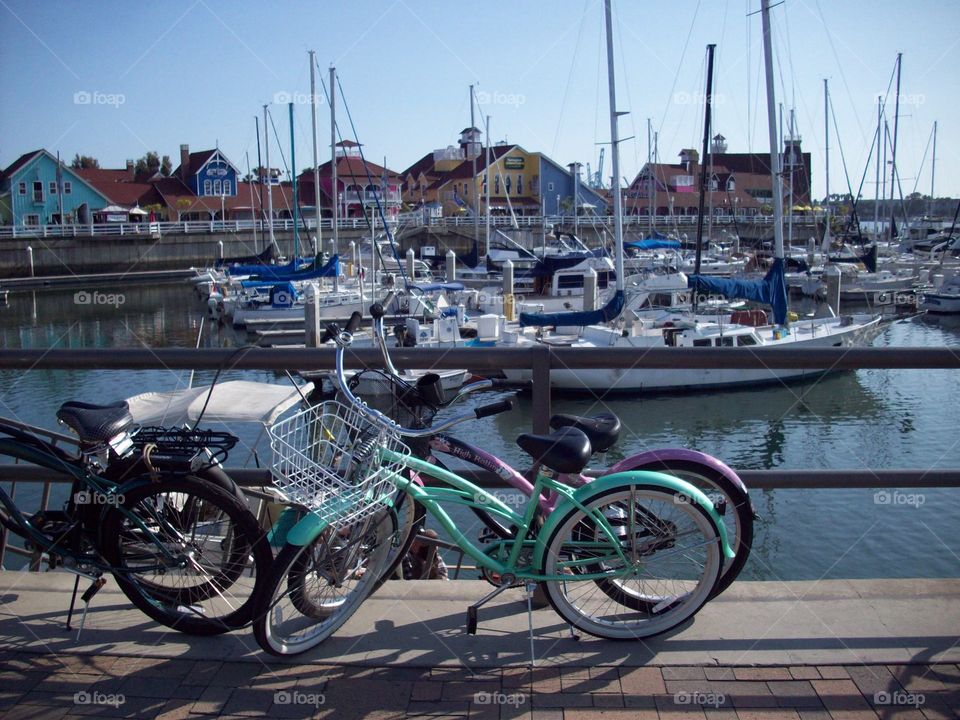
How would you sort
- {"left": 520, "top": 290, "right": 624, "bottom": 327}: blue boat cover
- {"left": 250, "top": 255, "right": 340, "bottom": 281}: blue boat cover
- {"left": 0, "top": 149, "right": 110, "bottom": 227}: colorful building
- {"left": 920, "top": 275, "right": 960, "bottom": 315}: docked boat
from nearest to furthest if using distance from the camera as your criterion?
{"left": 520, "top": 290, "right": 624, "bottom": 327}: blue boat cover < {"left": 250, "top": 255, "right": 340, "bottom": 281}: blue boat cover < {"left": 920, "top": 275, "right": 960, "bottom": 315}: docked boat < {"left": 0, "top": 149, "right": 110, "bottom": 227}: colorful building

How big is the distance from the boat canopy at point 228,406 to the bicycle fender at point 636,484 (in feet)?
13.7

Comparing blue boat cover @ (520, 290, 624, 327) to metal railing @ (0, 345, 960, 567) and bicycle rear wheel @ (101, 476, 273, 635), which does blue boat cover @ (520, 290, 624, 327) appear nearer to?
metal railing @ (0, 345, 960, 567)

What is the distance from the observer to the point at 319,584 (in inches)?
133

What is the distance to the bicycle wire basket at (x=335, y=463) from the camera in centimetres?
305

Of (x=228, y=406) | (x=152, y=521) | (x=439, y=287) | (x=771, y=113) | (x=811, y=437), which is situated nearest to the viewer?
(x=152, y=521)

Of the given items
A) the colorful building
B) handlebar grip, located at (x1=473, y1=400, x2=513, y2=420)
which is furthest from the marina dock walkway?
the colorful building

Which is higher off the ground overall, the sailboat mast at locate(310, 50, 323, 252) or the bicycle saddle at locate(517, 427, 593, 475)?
the sailboat mast at locate(310, 50, 323, 252)

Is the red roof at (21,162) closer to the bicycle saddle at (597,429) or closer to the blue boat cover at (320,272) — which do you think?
the blue boat cover at (320,272)

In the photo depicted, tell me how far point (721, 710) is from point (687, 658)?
340mm

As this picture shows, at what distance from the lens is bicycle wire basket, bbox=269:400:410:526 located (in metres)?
3.05

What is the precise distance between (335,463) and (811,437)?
59.5ft

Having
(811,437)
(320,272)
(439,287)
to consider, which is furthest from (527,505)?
(320,272)

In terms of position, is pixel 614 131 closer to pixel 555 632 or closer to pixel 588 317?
pixel 588 317

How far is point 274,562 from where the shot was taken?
312 cm
